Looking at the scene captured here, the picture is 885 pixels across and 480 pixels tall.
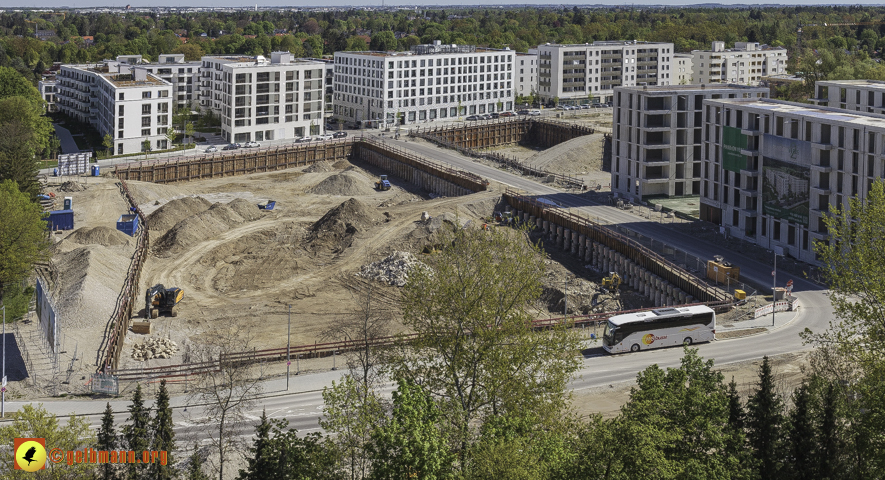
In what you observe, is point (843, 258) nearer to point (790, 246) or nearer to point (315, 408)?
point (315, 408)

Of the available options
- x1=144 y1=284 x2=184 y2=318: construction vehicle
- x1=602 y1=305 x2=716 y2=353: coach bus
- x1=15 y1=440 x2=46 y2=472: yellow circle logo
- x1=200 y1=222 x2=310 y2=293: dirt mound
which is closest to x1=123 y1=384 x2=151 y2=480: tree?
x1=15 y1=440 x2=46 y2=472: yellow circle logo

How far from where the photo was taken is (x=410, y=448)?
3256cm

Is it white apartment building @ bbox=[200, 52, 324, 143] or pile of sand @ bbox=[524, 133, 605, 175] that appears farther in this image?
white apartment building @ bbox=[200, 52, 324, 143]

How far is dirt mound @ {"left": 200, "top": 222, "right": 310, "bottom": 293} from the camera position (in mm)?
88750

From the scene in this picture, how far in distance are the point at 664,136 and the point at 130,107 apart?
272ft

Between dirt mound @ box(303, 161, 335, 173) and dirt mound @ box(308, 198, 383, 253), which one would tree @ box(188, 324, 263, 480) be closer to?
dirt mound @ box(308, 198, 383, 253)

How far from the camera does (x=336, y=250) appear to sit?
97.1 m

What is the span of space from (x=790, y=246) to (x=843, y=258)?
143 ft

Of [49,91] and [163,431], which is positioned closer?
[163,431]

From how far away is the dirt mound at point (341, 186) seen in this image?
5079 inches

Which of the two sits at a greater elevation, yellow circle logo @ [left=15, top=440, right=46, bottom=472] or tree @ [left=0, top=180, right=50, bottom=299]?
tree @ [left=0, top=180, right=50, bottom=299]

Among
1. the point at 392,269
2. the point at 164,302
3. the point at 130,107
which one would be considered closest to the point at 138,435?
the point at 164,302

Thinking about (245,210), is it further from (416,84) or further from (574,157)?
(416,84)

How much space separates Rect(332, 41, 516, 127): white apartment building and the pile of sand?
4090 centimetres
